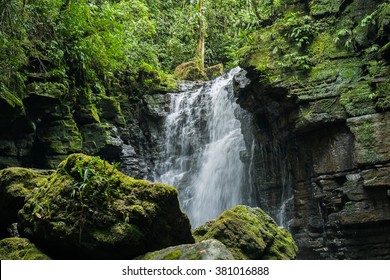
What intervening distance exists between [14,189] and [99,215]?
6.72ft

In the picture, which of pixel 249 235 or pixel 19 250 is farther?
pixel 249 235

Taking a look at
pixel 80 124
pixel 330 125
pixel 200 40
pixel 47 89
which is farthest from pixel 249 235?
pixel 200 40

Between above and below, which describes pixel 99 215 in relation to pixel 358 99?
below

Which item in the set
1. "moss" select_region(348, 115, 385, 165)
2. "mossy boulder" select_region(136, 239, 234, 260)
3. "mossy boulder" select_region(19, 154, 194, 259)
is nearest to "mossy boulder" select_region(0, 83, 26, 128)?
"mossy boulder" select_region(19, 154, 194, 259)

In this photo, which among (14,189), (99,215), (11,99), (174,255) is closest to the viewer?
(174,255)

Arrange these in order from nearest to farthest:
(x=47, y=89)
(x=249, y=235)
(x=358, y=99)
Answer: (x=249, y=235), (x=358, y=99), (x=47, y=89)

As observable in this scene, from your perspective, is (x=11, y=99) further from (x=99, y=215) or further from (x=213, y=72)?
(x=213, y=72)

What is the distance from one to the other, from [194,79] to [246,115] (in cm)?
766

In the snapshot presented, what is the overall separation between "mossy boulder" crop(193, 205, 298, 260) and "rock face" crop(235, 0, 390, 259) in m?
3.31

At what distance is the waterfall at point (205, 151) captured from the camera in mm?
13852

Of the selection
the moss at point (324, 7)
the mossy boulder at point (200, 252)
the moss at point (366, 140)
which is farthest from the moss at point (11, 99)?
the moss at point (324, 7)

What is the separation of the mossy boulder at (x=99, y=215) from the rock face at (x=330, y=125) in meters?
5.94

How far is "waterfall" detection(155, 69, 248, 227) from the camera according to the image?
13852mm

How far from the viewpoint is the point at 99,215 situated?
436 cm
